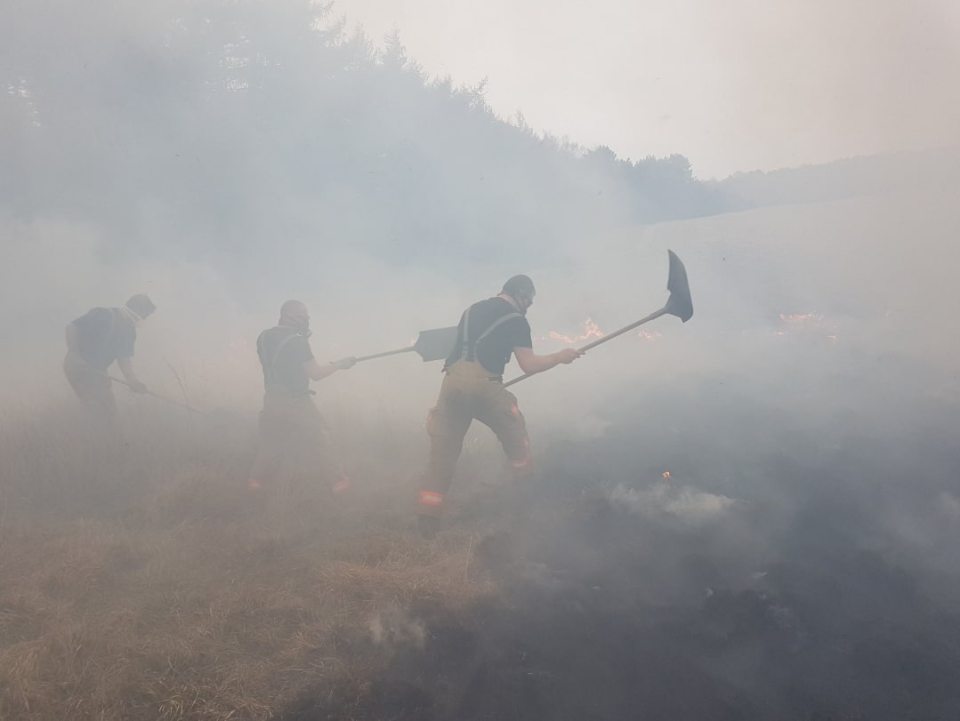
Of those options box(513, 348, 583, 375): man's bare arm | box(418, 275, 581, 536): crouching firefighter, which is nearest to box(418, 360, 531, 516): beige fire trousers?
box(418, 275, 581, 536): crouching firefighter

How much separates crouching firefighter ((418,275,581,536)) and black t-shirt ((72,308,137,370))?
399 centimetres

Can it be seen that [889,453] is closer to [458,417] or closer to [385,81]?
[458,417]

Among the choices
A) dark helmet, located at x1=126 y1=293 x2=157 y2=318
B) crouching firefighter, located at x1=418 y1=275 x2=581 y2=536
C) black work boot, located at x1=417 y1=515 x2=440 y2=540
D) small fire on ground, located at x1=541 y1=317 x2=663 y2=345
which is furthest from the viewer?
small fire on ground, located at x1=541 y1=317 x2=663 y2=345

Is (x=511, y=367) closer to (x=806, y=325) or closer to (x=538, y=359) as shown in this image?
(x=806, y=325)

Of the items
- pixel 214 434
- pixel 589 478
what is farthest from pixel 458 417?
pixel 214 434

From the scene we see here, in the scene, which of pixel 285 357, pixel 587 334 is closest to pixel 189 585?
pixel 285 357

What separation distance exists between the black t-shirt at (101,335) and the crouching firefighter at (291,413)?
2.09 meters

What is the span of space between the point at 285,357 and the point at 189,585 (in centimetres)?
209

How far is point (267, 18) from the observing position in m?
13.7

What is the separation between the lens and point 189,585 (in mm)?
3811

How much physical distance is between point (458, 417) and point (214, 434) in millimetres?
3789

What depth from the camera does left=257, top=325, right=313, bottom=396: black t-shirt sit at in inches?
207

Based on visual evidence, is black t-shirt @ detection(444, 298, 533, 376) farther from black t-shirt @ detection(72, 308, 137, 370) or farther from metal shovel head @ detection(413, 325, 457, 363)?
black t-shirt @ detection(72, 308, 137, 370)

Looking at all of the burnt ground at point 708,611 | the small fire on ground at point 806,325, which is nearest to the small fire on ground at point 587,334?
the small fire on ground at point 806,325
